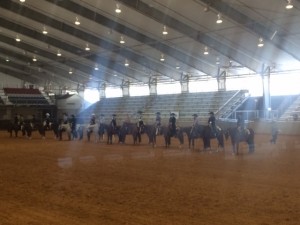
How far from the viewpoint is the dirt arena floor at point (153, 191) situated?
6.65 metres

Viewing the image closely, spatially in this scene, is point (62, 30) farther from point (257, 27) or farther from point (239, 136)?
point (239, 136)

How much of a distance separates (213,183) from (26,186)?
4380 millimetres

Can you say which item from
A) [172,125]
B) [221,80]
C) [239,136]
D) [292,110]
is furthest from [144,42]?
[239,136]

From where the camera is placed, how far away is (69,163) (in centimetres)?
1412

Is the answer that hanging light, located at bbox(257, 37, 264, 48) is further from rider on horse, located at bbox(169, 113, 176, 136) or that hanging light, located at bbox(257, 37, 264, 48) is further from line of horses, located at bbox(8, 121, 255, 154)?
rider on horse, located at bbox(169, 113, 176, 136)

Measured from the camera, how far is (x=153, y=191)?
348 inches

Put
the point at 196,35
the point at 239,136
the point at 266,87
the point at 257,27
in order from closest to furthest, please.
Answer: the point at 239,136, the point at 257,27, the point at 196,35, the point at 266,87

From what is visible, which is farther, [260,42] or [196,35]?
[196,35]

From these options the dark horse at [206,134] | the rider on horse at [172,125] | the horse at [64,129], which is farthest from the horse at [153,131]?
the horse at [64,129]

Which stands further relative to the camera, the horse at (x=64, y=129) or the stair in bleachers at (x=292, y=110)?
the stair in bleachers at (x=292, y=110)

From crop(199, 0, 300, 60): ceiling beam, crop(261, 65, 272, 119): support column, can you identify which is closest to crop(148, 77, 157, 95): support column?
crop(261, 65, 272, 119): support column

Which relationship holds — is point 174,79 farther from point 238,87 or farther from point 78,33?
point 78,33

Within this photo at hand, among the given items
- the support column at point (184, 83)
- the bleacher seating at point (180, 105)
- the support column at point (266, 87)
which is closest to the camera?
the support column at point (266, 87)

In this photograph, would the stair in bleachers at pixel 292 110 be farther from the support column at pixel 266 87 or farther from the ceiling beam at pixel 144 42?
the ceiling beam at pixel 144 42
